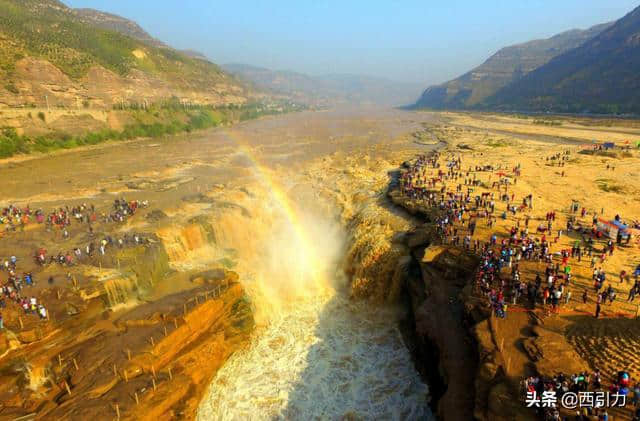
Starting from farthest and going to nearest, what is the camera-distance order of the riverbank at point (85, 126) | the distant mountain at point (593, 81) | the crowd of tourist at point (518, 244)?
the distant mountain at point (593, 81) < the riverbank at point (85, 126) < the crowd of tourist at point (518, 244)

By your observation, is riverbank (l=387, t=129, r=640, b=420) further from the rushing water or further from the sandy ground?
the rushing water

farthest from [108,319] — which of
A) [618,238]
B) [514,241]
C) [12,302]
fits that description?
[618,238]

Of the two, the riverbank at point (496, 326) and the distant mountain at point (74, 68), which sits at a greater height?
the distant mountain at point (74, 68)

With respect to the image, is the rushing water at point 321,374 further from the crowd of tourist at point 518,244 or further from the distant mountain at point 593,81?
the distant mountain at point 593,81

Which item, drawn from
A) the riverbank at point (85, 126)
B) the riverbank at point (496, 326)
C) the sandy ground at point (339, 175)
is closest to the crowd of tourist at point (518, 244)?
the riverbank at point (496, 326)

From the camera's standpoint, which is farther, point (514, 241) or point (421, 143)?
point (421, 143)

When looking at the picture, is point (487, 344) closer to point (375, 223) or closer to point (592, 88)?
point (375, 223)
